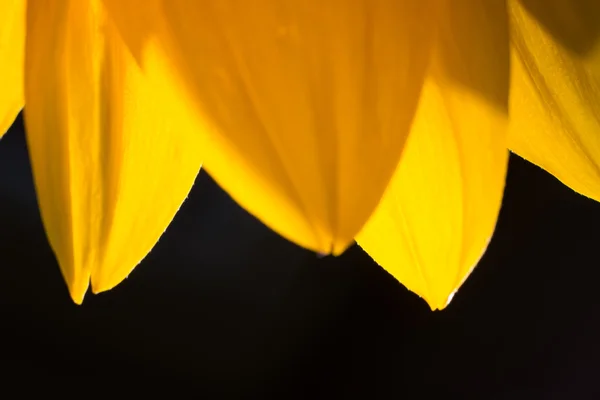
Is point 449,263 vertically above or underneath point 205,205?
underneath

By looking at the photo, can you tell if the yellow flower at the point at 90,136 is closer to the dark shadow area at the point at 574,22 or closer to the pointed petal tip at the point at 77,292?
the pointed petal tip at the point at 77,292

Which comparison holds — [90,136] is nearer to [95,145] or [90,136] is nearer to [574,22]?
[95,145]

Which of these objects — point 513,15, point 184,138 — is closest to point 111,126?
point 184,138

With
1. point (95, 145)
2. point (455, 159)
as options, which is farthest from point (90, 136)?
point (455, 159)

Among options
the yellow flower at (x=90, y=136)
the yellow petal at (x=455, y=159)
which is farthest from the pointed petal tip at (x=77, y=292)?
the yellow petal at (x=455, y=159)

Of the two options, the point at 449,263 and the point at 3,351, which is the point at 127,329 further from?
the point at 449,263

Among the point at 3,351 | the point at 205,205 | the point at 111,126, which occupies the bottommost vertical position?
the point at 3,351

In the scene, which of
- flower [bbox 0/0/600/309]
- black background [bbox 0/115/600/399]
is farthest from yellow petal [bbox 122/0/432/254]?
black background [bbox 0/115/600/399]

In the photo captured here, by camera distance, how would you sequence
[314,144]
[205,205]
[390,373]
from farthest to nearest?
[390,373]
[205,205]
[314,144]
